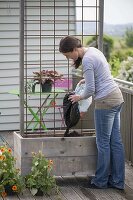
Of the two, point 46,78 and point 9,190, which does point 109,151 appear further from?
point 46,78

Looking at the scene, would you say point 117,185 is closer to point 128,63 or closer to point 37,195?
point 37,195

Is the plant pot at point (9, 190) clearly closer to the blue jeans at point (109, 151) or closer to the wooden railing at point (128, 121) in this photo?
the blue jeans at point (109, 151)

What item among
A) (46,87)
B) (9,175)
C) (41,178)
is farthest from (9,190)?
(46,87)

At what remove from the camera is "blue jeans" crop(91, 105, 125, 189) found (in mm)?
6801

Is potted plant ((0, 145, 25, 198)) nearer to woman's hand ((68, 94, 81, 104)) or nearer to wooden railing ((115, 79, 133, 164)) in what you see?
woman's hand ((68, 94, 81, 104))

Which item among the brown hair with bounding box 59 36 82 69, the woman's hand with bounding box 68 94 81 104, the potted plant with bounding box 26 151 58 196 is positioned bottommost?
the potted plant with bounding box 26 151 58 196

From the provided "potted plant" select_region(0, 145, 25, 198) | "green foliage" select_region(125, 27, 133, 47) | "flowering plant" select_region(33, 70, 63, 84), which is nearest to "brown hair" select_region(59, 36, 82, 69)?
"flowering plant" select_region(33, 70, 63, 84)

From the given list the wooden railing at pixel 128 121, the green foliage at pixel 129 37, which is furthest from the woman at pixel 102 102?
the green foliage at pixel 129 37

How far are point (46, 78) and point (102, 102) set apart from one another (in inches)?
55.4

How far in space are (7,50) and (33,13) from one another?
27.1 inches

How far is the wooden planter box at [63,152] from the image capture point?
6.96 m

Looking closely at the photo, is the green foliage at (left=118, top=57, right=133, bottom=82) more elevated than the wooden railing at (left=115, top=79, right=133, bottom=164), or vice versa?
the green foliage at (left=118, top=57, right=133, bottom=82)

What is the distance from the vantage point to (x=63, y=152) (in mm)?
7043

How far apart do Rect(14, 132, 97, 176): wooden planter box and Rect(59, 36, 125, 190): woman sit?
0.60ft
